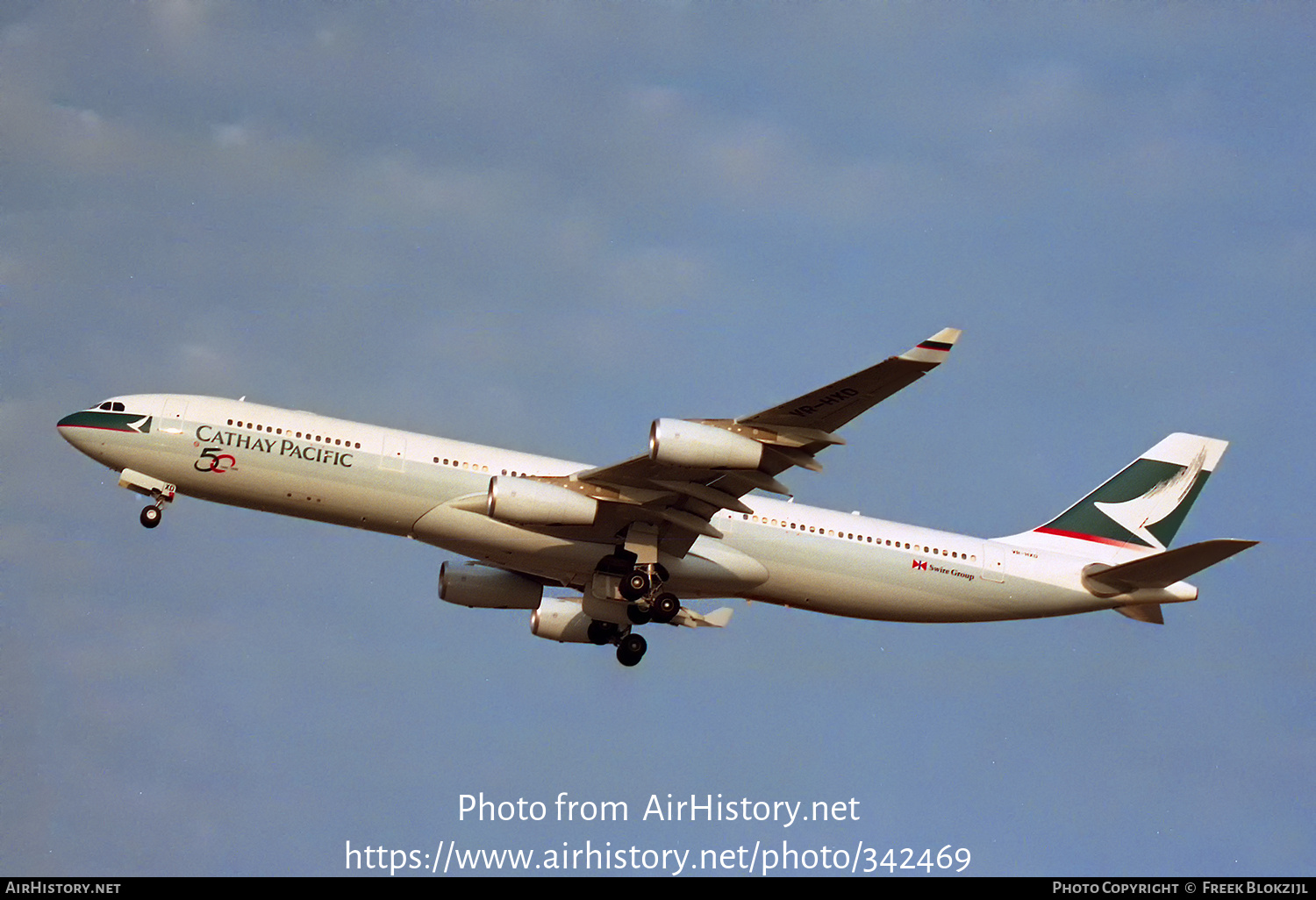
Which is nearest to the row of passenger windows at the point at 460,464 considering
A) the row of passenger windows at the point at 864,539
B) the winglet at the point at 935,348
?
the row of passenger windows at the point at 864,539

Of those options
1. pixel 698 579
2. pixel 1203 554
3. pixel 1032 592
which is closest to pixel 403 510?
pixel 698 579

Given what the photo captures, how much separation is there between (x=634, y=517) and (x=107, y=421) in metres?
13.8

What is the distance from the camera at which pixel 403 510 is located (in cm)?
3941

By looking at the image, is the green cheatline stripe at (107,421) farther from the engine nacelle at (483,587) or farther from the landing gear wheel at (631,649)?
the landing gear wheel at (631,649)

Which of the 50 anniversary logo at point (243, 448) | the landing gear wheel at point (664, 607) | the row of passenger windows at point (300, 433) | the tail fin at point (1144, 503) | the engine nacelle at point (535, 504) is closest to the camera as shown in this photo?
the engine nacelle at point (535, 504)

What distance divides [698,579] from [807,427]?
7054mm

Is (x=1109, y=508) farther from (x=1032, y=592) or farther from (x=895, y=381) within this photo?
(x=895, y=381)

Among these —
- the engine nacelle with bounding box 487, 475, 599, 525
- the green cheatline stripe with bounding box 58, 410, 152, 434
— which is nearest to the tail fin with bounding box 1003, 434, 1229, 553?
the engine nacelle with bounding box 487, 475, 599, 525

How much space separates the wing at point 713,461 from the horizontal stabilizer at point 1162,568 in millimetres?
11394

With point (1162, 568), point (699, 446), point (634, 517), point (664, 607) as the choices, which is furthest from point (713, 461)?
point (1162, 568)

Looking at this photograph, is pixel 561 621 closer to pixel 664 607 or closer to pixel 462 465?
pixel 664 607

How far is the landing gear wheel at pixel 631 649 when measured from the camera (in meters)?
45.3

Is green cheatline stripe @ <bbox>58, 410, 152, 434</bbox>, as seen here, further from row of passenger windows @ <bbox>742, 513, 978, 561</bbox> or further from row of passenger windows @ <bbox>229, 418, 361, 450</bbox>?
row of passenger windows @ <bbox>742, 513, 978, 561</bbox>
